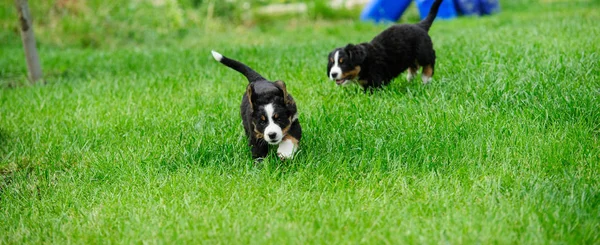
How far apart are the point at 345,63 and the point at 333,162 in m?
1.66

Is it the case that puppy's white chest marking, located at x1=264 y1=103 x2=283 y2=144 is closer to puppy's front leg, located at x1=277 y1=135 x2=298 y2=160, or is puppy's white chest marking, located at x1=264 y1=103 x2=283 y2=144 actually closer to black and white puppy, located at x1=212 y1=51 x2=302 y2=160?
black and white puppy, located at x1=212 y1=51 x2=302 y2=160

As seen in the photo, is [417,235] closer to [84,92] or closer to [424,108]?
[424,108]

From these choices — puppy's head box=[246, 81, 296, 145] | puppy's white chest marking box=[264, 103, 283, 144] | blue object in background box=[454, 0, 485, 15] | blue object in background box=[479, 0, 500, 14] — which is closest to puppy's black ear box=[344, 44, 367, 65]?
puppy's head box=[246, 81, 296, 145]

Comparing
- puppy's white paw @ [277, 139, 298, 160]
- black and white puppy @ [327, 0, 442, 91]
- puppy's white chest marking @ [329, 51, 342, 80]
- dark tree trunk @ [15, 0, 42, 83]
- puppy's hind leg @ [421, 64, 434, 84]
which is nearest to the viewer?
puppy's white paw @ [277, 139, 298, 160]

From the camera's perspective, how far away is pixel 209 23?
46.2 ft

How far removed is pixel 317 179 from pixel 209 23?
1073cm

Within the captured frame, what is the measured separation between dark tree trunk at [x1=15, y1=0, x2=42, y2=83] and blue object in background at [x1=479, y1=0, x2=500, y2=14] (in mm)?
10094

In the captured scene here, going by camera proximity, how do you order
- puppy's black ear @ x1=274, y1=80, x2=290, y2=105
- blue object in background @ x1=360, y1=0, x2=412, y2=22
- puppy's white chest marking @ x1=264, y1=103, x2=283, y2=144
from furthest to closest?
blue object in background @ x1=360, y1=0, x2=412, y2=22 → puppy's black ear @ x1=274, y1=80, x2=290, y2=105 → puppy's white chest marking @ x1=264, y1=103, x2=283, y2=144

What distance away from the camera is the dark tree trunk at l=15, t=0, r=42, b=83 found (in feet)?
25.6

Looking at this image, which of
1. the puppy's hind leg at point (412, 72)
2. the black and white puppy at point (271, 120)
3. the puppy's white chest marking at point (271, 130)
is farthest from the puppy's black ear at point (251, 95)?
the puppy's hind leg at point (412, 72)

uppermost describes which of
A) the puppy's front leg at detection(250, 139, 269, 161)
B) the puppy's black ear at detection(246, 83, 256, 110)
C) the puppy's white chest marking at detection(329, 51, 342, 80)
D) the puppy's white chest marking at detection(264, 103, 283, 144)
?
the puppy's black ear at detection(246, 83, 256, 110)

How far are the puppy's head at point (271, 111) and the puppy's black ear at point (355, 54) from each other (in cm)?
169

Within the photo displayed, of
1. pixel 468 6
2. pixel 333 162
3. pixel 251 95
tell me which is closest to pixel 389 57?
pixel 333 162

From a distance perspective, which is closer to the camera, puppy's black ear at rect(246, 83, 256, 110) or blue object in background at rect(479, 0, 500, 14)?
puppy's black ear at rect(246, 83, 256, 110)
